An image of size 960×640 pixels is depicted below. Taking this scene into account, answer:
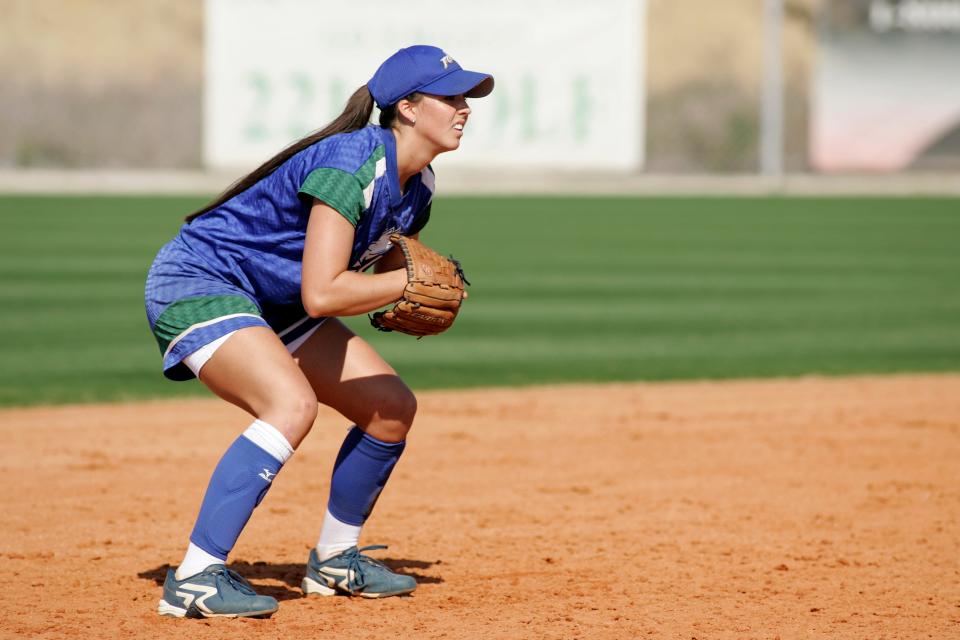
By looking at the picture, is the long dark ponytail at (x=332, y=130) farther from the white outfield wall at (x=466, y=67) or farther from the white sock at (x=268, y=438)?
the white outfield wall at (x=466, y=67)

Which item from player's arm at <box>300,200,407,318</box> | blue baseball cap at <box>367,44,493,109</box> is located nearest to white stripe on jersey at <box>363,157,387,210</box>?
player's arm at <box>300,200,407,318</box>

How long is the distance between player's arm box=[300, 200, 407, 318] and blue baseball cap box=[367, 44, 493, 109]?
43 centimetres

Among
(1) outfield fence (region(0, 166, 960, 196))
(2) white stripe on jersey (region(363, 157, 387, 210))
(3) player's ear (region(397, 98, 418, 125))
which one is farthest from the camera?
(1) outfield fence (region(0, 166, 960, 196))

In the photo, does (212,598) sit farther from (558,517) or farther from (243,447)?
(558,517)

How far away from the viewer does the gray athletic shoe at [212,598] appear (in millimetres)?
3934

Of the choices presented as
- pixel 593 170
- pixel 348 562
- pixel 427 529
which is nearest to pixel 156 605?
pixel 348 562

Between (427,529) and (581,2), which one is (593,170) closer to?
(581,2)

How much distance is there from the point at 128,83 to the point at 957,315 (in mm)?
47288

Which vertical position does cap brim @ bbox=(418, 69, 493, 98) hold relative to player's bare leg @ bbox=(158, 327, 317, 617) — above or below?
above

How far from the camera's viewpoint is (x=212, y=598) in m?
3.93

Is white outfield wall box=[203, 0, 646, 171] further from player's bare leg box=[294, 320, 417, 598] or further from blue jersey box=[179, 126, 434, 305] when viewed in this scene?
blue jersey box=[179, 126, 434, 305]

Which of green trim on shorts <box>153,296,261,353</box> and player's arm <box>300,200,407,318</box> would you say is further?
green trim on shorts <box>153,296,261,353</box>

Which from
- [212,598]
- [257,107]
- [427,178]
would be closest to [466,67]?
[257,107]

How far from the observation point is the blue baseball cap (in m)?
3.92
